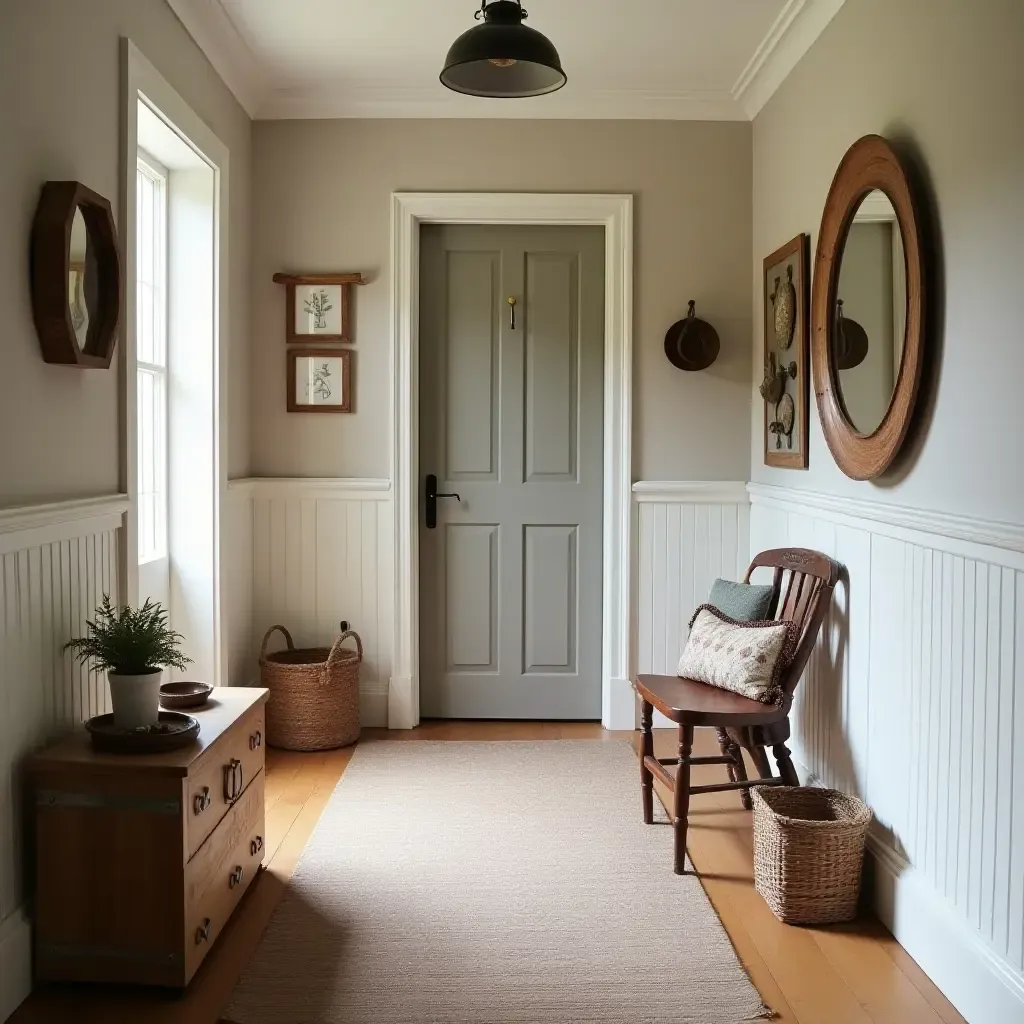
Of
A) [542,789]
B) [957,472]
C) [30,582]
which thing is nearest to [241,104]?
[30,582]

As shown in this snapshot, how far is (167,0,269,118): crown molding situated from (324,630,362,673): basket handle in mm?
2126

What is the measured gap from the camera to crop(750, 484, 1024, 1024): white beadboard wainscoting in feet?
6.77

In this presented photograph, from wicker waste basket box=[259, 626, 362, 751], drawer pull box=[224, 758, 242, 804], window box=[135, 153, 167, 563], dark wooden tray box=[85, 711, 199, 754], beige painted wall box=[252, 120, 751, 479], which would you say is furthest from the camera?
beige painted wall box=[252, 120, 751, 479]

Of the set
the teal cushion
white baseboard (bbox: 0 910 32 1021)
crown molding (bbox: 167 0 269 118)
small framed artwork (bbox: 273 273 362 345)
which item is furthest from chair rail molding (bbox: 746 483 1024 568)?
crown molding (bbox: 167 0 269 118)

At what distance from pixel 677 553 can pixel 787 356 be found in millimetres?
1024

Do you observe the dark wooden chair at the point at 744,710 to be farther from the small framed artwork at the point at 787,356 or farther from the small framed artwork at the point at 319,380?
the small framed artwork at the point at 319,380

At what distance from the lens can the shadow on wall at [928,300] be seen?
245 centimetres

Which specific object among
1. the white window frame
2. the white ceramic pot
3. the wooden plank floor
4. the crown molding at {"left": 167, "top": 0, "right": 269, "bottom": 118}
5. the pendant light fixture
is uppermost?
the crown molding at {"left": 167, "top": 0, "right": 269, "bottom": 118}

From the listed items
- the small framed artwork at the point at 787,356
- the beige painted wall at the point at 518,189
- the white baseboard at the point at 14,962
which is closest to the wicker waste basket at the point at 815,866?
the small framed artwork at the point at 787,356

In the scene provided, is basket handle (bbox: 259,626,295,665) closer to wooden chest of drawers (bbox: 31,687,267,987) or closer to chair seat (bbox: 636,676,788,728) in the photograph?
chair seat (bbox: 636,676,788,728)

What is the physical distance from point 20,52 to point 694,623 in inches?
97.2

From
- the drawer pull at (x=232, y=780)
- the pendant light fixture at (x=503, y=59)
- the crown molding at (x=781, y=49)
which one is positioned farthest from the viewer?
the crown molding at (x=781, y=49)

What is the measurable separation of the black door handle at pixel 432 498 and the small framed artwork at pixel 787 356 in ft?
4.41

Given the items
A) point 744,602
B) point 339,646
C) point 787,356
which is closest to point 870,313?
point 787,356
